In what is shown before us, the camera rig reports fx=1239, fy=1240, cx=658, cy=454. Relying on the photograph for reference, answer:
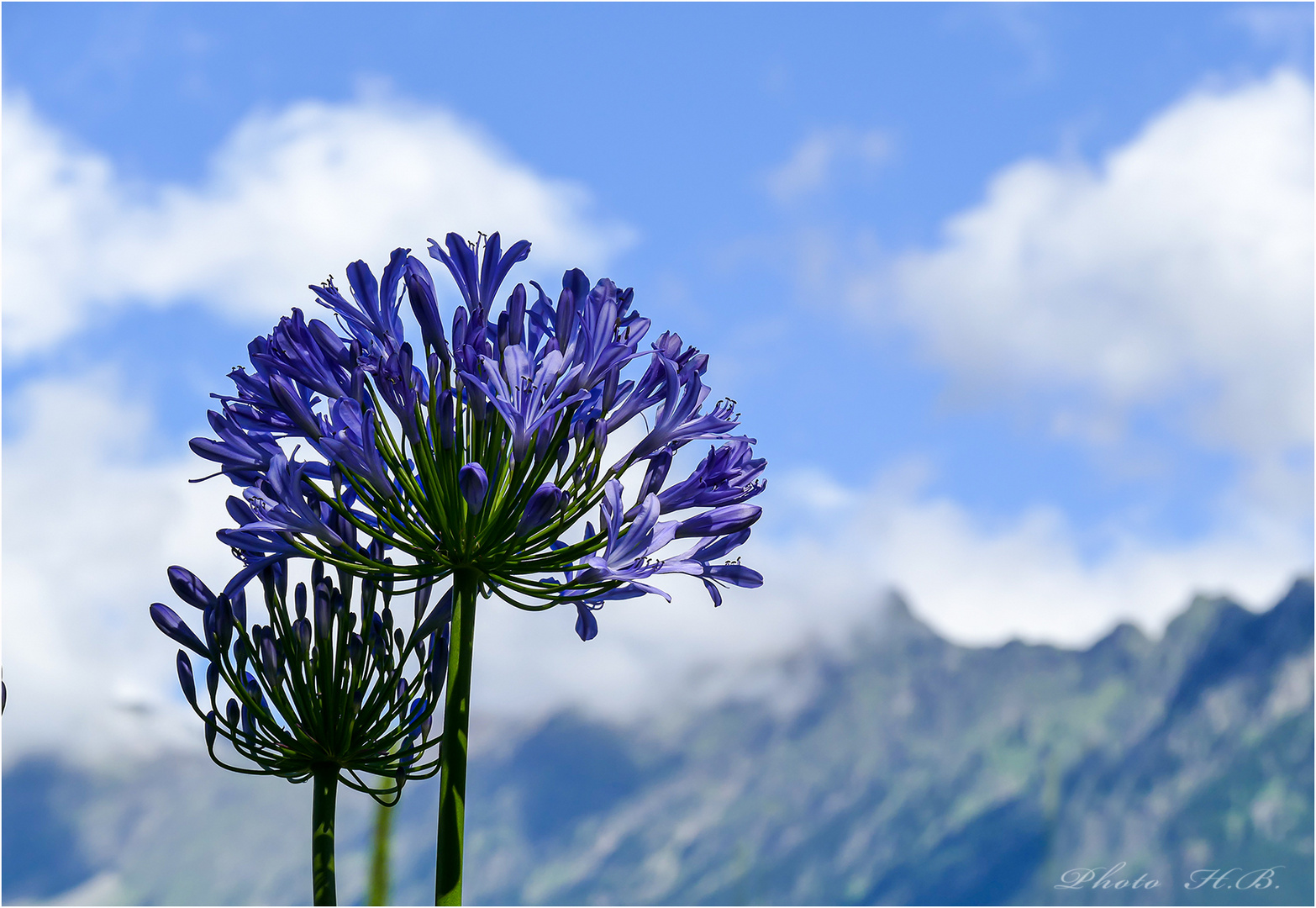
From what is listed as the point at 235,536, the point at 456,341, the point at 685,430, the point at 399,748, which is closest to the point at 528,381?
the point at 456,341

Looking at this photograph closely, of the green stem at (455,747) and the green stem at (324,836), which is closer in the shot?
the green stem at (455,747)

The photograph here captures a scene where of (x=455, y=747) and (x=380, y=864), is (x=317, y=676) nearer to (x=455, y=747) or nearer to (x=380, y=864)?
(x=455, y=747)

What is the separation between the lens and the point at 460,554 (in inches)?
163

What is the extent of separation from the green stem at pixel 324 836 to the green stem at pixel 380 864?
4.22 feet

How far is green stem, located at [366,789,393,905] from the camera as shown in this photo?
19.2 feet

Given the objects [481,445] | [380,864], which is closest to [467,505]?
[481,445]

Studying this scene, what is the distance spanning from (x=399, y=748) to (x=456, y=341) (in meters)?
1.54

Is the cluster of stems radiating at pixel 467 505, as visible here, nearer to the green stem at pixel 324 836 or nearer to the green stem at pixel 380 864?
the green stem at pixel 324 836

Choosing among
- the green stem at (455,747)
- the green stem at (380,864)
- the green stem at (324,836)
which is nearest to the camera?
the green stem at (455,747)

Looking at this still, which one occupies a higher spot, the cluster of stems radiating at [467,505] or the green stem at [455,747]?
the cluster of stems radiating at [467,505]

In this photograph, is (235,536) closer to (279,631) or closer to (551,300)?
(279,631)

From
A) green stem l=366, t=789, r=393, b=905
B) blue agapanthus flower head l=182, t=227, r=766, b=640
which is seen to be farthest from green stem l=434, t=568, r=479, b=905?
green stem l=366, t=789, r=393, b=905

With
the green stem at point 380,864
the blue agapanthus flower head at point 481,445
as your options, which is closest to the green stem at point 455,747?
the blue agapanthus flower head at point 481,445

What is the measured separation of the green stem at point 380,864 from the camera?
5.84m
